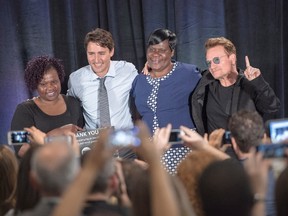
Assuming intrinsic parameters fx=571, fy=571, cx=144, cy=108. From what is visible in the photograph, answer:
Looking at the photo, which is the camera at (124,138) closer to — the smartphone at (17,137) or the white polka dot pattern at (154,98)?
the smartphone at (17,137)

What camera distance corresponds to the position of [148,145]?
143cm

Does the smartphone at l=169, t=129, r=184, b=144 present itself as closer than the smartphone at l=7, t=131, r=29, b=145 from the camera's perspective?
Yes

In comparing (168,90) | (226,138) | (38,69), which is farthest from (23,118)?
(226,138)

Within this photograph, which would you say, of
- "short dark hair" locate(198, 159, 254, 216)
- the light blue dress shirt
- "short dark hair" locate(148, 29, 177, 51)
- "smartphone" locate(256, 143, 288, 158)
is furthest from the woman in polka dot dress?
"short dark hair" locate(198, 159, 254, 216)

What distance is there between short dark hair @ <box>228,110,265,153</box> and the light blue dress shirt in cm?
130

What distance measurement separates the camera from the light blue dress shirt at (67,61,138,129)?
3432 mm

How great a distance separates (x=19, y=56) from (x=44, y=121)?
2.69 ft

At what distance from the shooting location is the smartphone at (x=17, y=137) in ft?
8.30

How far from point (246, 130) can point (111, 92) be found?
4.61ft

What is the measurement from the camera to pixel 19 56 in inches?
153

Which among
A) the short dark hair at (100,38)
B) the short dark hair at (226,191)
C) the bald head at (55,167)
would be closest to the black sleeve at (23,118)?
the short dark hair at (100,38)

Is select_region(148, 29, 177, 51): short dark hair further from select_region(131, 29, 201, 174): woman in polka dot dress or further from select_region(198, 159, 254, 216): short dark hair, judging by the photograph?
select_region(198, 159, 254, 216): short dark hair

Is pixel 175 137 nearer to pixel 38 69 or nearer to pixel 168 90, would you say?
pixel 168 90

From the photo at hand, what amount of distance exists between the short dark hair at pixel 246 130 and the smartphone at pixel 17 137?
36.6 inches
